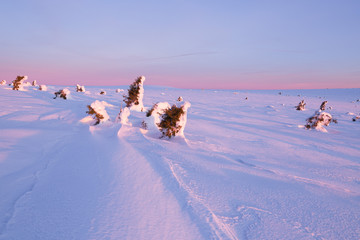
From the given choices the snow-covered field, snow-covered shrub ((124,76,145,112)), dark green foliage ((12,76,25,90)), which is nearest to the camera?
the snow-covered field

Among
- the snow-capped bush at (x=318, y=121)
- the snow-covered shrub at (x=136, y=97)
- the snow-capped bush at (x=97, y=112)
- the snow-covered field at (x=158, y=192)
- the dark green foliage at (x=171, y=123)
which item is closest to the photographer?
the snow-covered field at (x=158, y=192)

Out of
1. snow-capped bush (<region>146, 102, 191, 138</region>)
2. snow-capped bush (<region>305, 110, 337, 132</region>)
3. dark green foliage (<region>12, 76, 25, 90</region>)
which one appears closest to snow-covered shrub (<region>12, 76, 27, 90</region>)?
dark green foliage (<region>12, 76, 25, 90</region>)

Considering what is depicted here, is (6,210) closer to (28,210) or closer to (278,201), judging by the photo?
(28,210)

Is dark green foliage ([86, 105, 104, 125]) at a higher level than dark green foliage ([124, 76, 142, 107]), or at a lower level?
lower

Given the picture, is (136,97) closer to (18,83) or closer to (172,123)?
(172,123)

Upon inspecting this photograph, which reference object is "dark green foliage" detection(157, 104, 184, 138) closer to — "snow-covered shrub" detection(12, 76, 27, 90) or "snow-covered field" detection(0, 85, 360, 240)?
"snow-covered field" detection(0, 85, 360, 240)

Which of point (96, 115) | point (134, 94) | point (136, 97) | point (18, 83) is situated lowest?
point (96, 115)

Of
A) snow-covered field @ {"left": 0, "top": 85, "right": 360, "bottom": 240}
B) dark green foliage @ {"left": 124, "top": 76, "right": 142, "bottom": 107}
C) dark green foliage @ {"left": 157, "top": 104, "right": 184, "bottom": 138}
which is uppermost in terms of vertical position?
dark green foliage @ {"left": 124, "top": 76, "right": 142, "bottom": 107}

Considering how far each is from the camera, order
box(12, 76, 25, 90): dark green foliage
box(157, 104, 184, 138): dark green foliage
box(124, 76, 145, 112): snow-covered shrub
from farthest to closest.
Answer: box(12, 76, 25, 90): dark green foliage, box(124, 76, 145, 112): snow-covered shrub, box(157, 104, 184, 138): dark green foliage

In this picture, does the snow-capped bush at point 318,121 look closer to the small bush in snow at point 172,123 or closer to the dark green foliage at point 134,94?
the small bush in snow at point 172,123

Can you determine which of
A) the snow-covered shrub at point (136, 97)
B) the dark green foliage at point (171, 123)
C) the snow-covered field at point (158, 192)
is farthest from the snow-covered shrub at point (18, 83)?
the dark green foliage at point (171, 123)

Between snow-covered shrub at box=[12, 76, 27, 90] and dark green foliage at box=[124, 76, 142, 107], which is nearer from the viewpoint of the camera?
dark green foliage at box=[124, 76, 142, 107]

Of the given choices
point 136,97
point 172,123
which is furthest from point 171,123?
point 136,97

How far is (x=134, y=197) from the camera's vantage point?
3490mm
